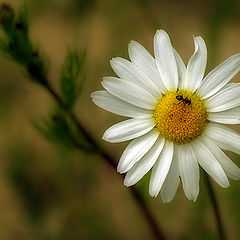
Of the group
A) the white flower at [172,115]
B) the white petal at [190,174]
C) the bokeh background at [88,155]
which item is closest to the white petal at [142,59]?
the white flower at [172,115]

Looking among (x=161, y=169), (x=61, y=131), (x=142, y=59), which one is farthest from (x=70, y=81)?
(x=161, y=169)

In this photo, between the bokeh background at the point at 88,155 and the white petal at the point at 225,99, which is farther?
the bokeh background at the point at 88,155

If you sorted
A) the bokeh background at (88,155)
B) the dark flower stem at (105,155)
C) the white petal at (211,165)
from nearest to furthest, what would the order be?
the white petal at (211,165) → the dark flower stem at (105,155) → the bokeh background at (88,155)

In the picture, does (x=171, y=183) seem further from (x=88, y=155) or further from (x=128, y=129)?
(x=88, y=155)

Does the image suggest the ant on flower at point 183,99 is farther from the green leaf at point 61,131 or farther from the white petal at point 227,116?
the green leaf at point 61,131

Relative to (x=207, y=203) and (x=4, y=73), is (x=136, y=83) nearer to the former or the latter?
(x=207, y=203)

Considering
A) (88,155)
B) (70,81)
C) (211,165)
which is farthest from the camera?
(88,155)
